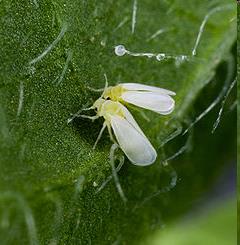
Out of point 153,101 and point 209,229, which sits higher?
point 153,101

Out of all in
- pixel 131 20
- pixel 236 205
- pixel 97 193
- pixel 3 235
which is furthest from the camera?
pixel 236 205

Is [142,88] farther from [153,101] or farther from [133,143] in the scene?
[133,143]

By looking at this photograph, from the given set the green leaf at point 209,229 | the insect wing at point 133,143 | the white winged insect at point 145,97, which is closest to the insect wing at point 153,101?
the white winged insect at point 145,97

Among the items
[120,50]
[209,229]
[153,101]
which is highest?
[120,50]

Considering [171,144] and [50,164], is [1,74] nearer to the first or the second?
[50,164]

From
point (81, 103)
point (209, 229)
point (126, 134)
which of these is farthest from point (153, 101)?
A: point (209, 229)

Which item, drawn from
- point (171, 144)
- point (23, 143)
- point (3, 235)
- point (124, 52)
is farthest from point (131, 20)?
point (3, 235)
